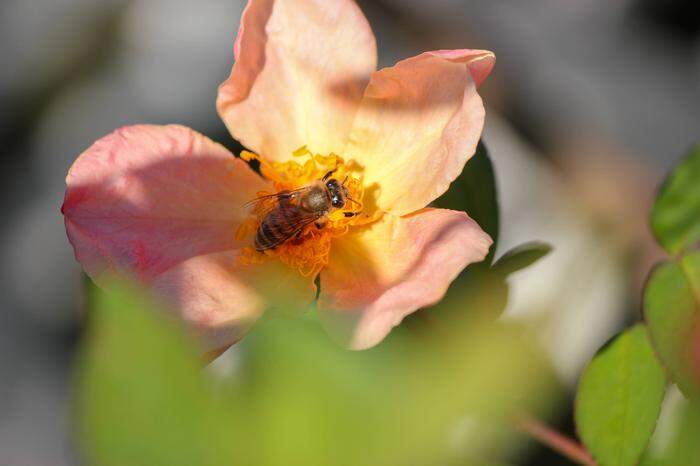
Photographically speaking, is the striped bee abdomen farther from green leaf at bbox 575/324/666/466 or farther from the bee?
green leaf at bbox 575/324/666/466

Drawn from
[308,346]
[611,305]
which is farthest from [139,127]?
[611,305]

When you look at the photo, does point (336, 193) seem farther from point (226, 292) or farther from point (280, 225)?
point (226, 292)

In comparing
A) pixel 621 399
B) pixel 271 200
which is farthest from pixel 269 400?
pixel 271 200

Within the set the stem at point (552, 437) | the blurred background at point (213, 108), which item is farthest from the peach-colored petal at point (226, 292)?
the blurred background at point (213, 108)

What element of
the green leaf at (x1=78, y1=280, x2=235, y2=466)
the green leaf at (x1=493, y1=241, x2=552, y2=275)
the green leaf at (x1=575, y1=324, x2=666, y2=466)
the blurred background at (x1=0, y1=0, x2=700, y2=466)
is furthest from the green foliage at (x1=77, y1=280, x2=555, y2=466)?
the blurred background at (x1=0, y1=0, x2=700, y2=466)

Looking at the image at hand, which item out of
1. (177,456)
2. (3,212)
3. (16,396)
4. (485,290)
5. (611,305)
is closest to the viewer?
(177,456)

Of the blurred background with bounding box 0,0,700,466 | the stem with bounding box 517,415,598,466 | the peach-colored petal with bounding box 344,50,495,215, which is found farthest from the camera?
the blurred background with bounding box 0,0,700,466

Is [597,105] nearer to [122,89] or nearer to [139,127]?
[122,89]
